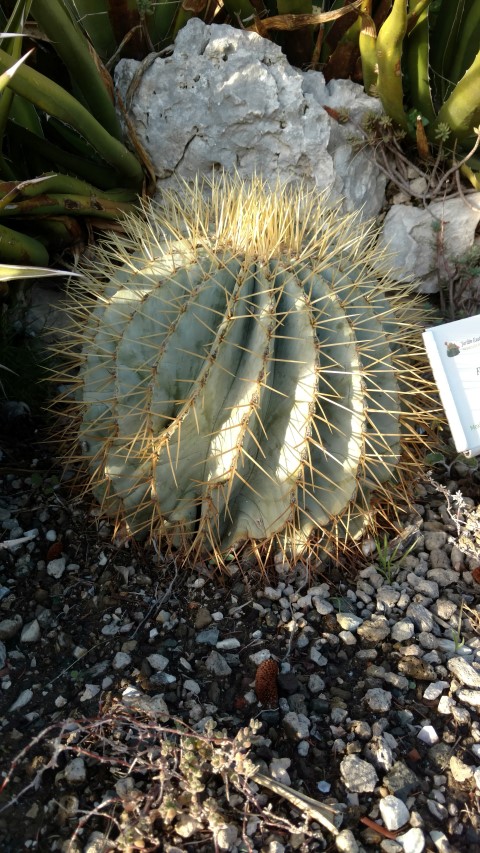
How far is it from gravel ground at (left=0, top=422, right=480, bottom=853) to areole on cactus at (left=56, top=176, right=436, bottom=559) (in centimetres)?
17

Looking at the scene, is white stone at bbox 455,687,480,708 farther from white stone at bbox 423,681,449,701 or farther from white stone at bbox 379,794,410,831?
white stone at bbox 379,794,410,831

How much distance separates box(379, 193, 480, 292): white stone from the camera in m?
3.04

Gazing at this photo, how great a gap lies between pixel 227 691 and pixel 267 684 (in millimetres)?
101

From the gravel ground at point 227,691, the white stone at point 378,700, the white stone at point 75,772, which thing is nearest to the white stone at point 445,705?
the gravel ground at point 227,691

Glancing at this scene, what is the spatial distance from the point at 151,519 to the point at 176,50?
1.83 meters

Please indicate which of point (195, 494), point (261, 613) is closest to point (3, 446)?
point (195, 494)

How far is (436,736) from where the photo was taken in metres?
1.72

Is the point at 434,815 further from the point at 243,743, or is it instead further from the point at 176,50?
the point at 176,50

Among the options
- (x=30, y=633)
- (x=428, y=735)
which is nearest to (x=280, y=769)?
(x=428, y=735)

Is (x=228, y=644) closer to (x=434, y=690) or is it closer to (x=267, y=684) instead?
(x=267, y=684)

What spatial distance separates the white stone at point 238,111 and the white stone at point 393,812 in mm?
2114

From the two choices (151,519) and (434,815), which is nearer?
(434,815)

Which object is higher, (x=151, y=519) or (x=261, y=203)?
(x=261, y=203)

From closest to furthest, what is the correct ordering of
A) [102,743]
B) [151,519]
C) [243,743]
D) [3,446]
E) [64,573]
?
[243,743] < [102,743] < [151,519] < [64,573] < [3,446]
